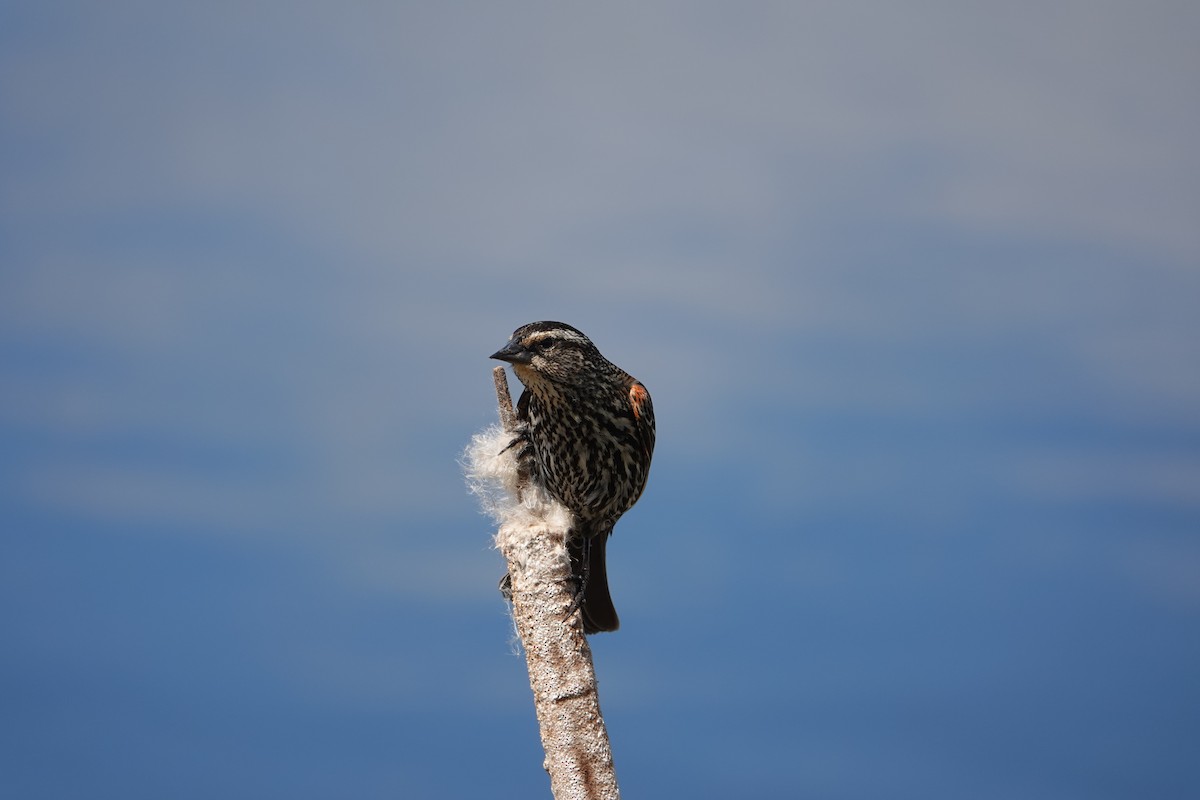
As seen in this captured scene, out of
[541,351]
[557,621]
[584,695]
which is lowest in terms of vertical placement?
[584,695]

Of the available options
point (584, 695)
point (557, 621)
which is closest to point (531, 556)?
point (557, 621)

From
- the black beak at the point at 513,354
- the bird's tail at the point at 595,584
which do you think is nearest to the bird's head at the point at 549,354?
the black beak at the point at 513,354

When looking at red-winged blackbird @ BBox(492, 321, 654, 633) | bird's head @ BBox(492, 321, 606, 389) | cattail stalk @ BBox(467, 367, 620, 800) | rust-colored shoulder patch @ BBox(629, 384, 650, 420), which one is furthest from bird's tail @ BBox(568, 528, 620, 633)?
bird's head @ BBox(492, 321, 606, 389)

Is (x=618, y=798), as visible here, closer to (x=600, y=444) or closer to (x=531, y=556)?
(x=531, y=556)

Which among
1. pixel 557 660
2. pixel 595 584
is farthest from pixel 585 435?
pixel 557 660

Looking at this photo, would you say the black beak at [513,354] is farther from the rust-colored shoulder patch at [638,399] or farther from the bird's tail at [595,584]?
the bird's tail at [595,584]
